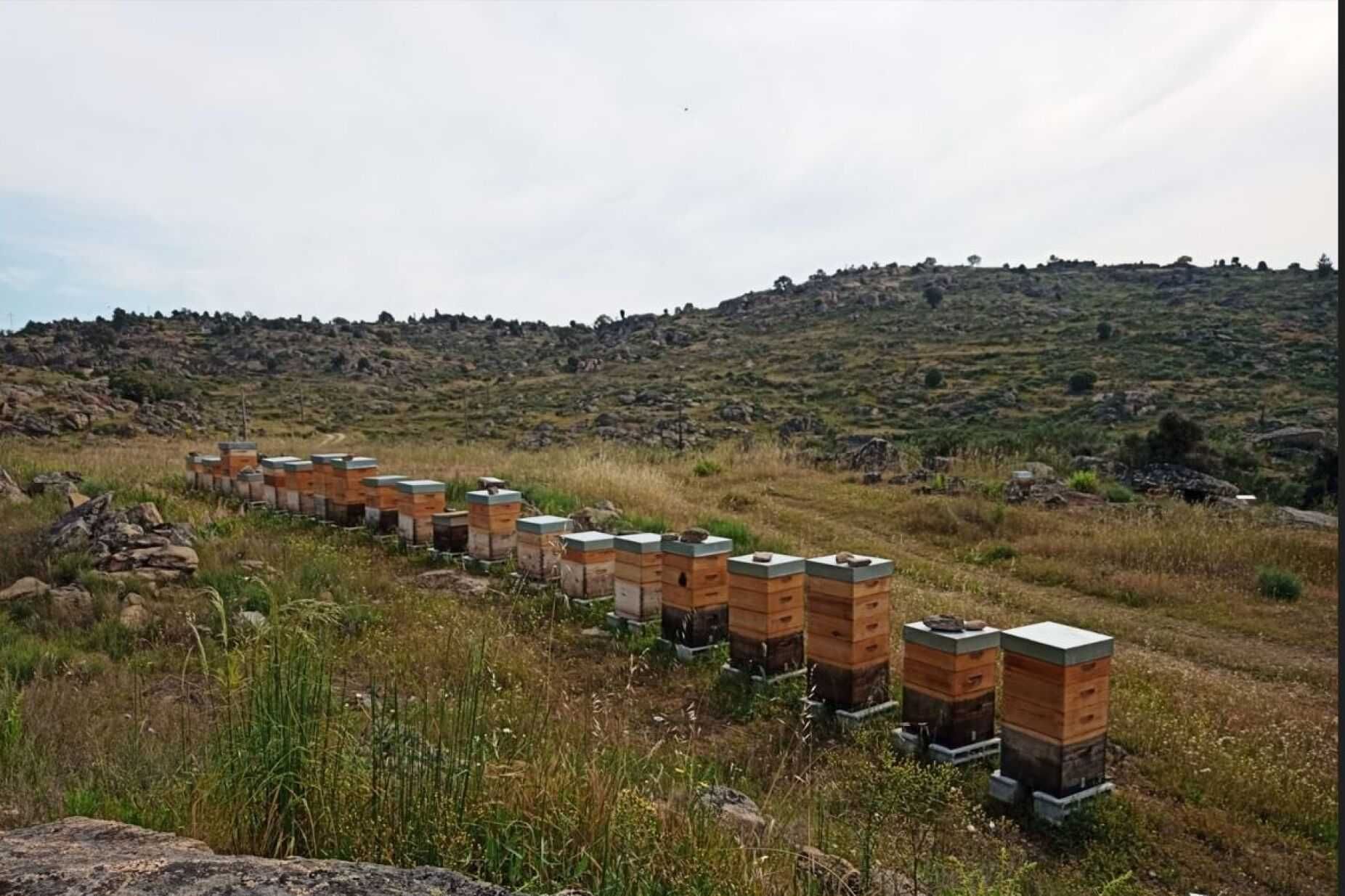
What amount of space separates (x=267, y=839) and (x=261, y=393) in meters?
49.9

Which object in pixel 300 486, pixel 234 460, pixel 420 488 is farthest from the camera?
pixel 234 460

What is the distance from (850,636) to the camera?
5926 mm

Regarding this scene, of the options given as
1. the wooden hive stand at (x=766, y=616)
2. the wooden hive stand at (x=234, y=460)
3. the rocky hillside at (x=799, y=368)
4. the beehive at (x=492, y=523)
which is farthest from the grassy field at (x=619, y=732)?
the rocky hillside at (x=799, y=368)

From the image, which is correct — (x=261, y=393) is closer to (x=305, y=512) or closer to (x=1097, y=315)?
(x=305, y=512)

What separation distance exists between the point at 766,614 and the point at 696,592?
944 mm

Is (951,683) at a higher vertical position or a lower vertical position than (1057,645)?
lower

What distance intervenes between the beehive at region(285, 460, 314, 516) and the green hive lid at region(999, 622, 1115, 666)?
38.8ft

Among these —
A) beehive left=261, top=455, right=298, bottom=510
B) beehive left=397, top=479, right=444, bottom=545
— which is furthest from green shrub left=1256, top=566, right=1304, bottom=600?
beehive left=261, top=455, right=298, bottom=510

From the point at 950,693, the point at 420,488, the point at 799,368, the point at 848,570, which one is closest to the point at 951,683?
the point at 950,693

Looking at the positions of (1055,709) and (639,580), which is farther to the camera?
(639,580)

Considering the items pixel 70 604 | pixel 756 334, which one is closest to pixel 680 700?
pixel 70 604

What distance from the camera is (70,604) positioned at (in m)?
7.90

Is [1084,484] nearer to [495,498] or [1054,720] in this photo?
[495,498]

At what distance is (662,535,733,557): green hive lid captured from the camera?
7.24 meters
